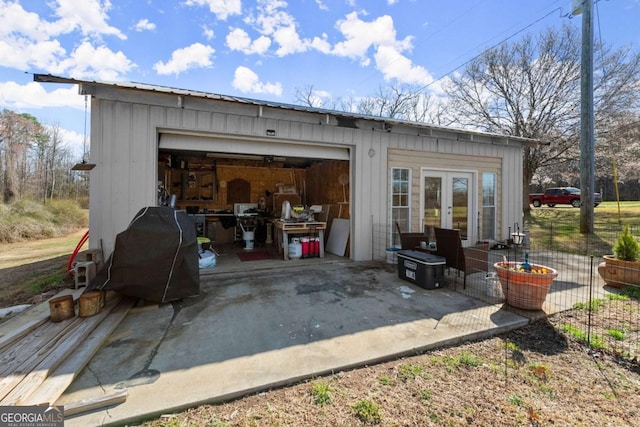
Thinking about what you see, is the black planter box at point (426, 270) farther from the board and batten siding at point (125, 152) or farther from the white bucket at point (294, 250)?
the board and batten siding at point (125, 152)

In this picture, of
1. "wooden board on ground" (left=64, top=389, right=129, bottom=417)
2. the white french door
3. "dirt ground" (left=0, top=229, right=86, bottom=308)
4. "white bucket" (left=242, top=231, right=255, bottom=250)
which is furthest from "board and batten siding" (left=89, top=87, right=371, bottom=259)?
the white french door

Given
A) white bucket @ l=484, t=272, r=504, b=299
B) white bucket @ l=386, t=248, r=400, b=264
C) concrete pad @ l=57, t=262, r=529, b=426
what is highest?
white bucket @ l=386, t=248, r=400, b=264

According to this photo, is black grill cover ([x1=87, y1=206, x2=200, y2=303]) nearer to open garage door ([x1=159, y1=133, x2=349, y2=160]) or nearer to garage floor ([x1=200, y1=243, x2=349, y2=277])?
garage floor ([x1=200, y1=243, x2=349, y2=277])

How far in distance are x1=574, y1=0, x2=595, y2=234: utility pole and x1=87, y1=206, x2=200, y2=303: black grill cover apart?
1129cm

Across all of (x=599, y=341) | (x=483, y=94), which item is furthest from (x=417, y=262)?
(x=483, y=94)

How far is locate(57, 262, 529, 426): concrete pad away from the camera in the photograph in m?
1.92

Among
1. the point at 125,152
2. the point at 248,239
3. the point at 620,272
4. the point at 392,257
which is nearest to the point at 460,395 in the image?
the point at 392,257

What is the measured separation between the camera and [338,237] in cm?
670

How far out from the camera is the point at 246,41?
8.79m

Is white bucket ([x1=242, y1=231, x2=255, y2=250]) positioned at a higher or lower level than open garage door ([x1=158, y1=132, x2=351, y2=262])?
lower

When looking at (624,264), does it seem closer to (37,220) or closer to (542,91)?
(542,91)

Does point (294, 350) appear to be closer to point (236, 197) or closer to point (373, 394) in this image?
point (373, 394)

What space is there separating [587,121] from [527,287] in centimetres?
870

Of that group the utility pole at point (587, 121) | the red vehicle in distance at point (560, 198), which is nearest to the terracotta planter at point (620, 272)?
the utility pole at point (587, 121)
